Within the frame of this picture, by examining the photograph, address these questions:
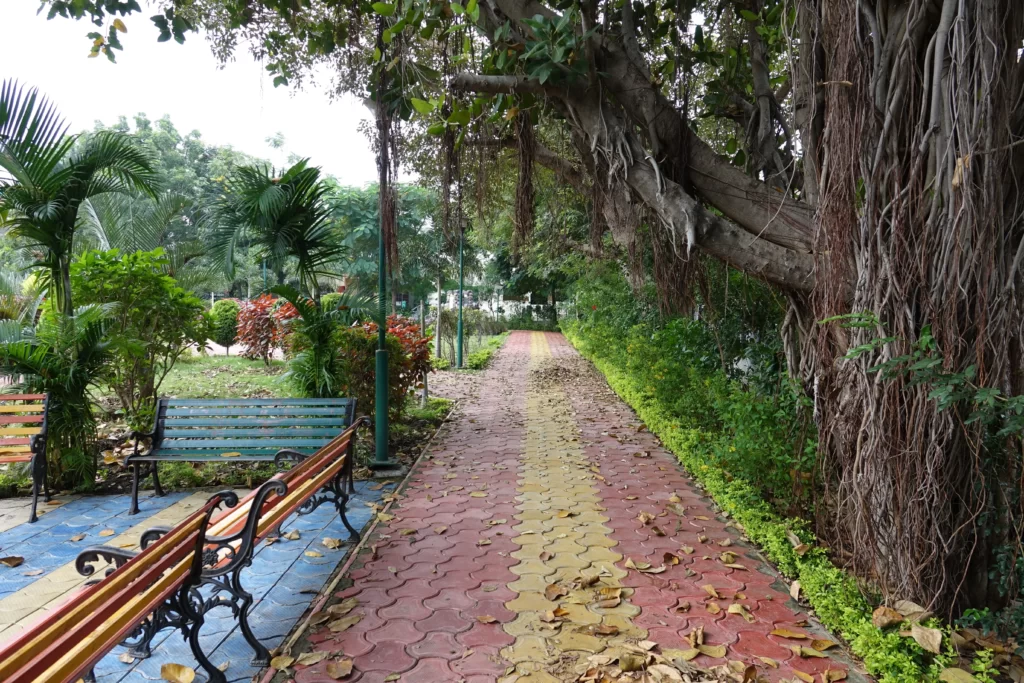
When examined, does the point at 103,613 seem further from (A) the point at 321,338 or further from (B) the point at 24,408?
(A) the point at 321,338

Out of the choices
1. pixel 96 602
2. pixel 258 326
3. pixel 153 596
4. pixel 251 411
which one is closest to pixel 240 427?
pixel 251 411

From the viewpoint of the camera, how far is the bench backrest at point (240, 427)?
4.87 metres

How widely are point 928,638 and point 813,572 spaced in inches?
27.7

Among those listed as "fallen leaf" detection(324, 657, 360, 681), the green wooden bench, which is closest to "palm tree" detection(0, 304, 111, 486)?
the green wooden bench

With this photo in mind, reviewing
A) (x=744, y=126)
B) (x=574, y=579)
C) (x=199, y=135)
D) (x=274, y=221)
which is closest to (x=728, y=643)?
(x=574, y=579)

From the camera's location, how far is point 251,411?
5.04m

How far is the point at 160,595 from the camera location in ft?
7.07

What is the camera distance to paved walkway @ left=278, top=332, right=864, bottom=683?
2619 mm

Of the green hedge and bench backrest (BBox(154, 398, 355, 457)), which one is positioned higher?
bench backrest (BBox(154, 398, 355, 457))

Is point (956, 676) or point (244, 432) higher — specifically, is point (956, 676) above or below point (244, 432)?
below

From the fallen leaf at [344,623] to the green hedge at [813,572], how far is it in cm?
220

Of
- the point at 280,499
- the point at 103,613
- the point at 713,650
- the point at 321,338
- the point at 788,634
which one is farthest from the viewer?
the point at 321,338

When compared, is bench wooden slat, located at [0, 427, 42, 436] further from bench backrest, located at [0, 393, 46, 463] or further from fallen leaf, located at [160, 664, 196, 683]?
fallen leaf, located at [160, 664, 196, 683]

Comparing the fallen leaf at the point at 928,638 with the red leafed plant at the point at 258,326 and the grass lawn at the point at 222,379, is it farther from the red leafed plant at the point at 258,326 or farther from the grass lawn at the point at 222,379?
the red leafed plant at the point at 258,326
